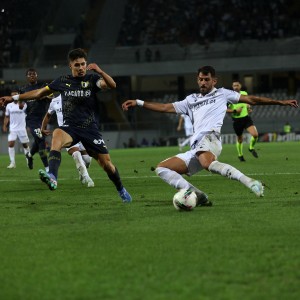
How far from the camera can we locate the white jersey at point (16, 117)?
26047 millimetres

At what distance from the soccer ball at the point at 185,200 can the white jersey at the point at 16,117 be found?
55.2ft

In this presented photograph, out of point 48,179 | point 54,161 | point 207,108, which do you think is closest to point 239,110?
point 54,161

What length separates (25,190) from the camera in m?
14.5

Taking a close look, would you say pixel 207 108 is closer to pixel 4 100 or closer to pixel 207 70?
pixel 207 70

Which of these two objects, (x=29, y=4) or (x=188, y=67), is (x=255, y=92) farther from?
(x=29, y=4)

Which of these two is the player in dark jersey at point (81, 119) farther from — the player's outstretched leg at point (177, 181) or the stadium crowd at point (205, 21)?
the stadium crowd at point (205, 21)

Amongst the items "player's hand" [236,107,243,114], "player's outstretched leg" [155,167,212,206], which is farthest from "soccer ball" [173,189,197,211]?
"player's hand" [236,107,243,114]

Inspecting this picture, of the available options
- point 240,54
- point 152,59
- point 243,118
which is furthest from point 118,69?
point 243,118

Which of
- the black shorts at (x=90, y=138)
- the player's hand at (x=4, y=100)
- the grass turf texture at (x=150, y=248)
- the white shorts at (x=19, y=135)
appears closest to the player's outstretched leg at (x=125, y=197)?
the grass turf texture at (x=150, y=248)

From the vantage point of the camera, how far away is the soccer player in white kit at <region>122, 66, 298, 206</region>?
10102 millimetres

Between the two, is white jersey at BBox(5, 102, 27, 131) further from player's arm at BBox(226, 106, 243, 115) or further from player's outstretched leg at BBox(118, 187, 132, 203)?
player's outstretched leg at BBox(118, 187, 132, 203)

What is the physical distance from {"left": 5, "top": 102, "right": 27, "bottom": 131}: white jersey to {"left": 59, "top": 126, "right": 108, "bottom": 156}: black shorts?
579 inches

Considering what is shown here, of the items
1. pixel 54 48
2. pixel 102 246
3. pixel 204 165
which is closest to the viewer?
pixel 102 246

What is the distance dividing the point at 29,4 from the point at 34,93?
4149 centimetres
